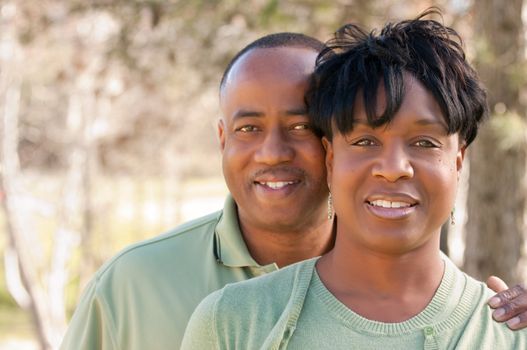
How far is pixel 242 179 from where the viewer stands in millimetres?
2582

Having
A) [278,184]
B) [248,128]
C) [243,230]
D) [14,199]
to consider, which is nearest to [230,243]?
[243,230]

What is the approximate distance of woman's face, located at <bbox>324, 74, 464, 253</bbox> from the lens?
6.38ft

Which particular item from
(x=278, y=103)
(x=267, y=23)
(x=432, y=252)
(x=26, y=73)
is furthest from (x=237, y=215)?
(x=26, y=73)

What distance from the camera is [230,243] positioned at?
8.43ft

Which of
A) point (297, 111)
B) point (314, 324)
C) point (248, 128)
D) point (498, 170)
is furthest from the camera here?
point (498, 170)

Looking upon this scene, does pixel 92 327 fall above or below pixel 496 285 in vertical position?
below

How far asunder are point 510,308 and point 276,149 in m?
0.79

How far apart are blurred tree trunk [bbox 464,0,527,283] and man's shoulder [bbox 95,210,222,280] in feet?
9.54

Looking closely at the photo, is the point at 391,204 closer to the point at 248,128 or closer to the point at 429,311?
the point at 429,311

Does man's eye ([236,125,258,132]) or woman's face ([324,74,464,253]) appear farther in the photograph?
man's eye ([236,125,258,132])

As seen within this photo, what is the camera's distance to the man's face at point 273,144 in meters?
2.46

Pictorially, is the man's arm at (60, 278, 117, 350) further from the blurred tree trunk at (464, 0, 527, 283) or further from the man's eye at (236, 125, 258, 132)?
the blurred tree trunk at (464, 0, 527, 283)

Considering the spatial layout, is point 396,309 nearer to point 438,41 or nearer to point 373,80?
point 373,80

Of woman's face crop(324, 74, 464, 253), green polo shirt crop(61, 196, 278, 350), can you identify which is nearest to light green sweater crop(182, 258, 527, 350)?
woman's face crop(324, 74, 464, 253)
